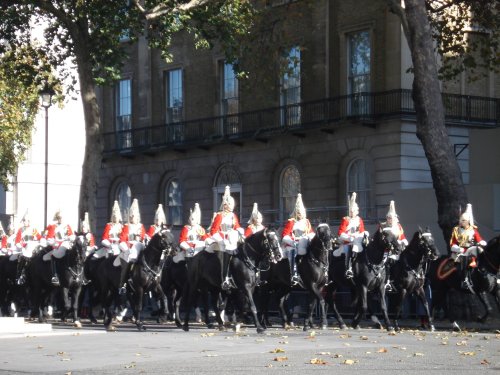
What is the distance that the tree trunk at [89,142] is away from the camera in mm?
40406

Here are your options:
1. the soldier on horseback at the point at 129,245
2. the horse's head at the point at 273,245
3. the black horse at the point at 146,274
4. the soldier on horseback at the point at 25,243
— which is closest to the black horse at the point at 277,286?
the black horse at the point at 146,274

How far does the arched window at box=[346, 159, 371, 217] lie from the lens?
45312 millimetres

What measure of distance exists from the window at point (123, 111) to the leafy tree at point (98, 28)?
50.3ft

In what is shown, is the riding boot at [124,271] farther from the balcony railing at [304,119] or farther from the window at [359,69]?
the window at [359,69]

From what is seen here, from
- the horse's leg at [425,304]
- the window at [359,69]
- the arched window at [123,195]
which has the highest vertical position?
the window at [359,69]

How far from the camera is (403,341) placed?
79.2ft

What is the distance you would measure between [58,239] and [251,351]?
12.1m

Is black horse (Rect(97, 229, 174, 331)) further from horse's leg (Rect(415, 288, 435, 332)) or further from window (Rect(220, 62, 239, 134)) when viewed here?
window (Rect(220, 62, 239, 134))

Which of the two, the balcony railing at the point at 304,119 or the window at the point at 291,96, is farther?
the window at the point at 291,96

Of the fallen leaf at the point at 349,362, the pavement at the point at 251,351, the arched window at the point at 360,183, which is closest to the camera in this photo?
the pavement at the point at 251,351

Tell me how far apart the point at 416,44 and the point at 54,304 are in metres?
13.5

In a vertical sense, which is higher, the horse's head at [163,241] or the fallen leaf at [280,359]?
the horse's head at [163,241]

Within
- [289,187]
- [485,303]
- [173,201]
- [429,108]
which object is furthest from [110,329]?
[173,201]

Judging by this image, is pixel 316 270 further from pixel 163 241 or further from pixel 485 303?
pixel 485 303
